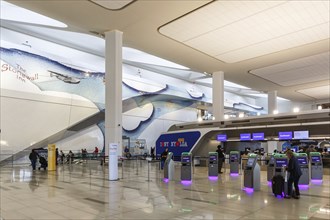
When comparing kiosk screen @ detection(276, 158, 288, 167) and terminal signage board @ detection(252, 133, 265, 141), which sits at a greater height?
terminal signage board @ detection(252, 133, 265, 141)

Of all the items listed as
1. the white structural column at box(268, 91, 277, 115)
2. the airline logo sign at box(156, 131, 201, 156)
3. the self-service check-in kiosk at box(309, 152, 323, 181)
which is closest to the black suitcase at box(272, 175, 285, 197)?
the self-service check-in kiosk at box(309, 152, 323, 181)

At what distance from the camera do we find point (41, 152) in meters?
21.2

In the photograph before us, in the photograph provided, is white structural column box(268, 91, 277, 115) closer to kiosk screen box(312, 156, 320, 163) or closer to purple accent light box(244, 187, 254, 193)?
kiosk screen box(312, 156, 320, 163)

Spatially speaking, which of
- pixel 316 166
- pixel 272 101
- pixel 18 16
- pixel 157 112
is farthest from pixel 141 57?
pixel 316 166

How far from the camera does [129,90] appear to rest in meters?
31.3

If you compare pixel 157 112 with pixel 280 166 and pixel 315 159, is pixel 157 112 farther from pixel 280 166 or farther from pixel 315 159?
pixel 280 166

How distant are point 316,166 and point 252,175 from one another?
4164 mm

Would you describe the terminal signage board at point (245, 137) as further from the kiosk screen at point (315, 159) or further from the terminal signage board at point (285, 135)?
the kiosk screen at point (315, 159)

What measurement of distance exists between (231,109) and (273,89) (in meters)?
12.3

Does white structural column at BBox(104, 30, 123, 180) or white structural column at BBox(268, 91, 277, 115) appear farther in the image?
white structural column at BBox(268, 91, 277, 115)

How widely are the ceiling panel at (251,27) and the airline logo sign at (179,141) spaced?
775cm

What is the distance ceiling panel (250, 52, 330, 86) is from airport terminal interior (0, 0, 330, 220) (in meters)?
0.14

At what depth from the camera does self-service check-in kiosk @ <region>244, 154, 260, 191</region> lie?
919 cm

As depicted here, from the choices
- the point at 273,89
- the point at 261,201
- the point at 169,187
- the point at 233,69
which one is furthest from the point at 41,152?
the point at 273,89
